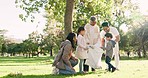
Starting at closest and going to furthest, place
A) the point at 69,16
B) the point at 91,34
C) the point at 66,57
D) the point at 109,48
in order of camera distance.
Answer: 1. the point at 66,57
2. the point at 109,48
3. the point at 91,34
4. the point at 69,16

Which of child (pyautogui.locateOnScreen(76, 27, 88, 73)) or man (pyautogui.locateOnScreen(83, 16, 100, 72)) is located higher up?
man (pyautogui.locateOnScreen(83, 16, 100, 72))

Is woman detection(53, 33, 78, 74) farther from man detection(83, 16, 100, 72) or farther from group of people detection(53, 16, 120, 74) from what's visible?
man detection(83, 16, 100, 72)

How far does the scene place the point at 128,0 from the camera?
69.5m

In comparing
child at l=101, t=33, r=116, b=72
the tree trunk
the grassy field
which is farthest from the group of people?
the tree trunk

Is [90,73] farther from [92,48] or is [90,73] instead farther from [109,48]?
[109,48]

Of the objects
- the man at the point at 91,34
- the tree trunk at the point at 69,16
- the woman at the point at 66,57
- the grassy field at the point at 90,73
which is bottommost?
the grassy field at the point at 90,73

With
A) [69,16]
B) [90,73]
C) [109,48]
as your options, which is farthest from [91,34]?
[69,16]

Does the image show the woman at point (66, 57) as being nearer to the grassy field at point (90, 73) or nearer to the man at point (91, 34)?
the grassy field at point (90, 73)

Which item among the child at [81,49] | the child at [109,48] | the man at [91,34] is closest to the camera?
the child at [81,49]

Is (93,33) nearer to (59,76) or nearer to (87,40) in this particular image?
(87,40)

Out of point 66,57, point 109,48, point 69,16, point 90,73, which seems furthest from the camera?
point 69,16

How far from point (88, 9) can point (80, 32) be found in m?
14.8

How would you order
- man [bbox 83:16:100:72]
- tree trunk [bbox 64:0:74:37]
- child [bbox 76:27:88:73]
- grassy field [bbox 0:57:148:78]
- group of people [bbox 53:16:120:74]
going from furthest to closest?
tree trunk [bbox 64:0:74:37] < man [bbox 83:16:100:72] < child [bbox 76:27:88:73] < group of people [bbox 53:16:120:74] < grassy field [bbox 0:57:148:78]

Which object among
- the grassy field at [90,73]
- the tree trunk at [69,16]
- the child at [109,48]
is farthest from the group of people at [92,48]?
the tree trunk at [69,16]
